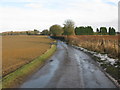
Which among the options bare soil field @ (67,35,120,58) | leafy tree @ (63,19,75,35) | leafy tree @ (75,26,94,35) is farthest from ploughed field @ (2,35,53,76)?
leafy tree @ (75,26,94,35)

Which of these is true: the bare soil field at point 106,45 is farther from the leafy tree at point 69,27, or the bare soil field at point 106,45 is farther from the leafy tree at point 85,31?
the leafy tree at point 85,31

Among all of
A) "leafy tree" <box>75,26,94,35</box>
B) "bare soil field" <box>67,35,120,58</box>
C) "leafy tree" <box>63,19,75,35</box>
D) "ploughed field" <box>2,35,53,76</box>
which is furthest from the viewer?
"leafy tree" <box>75,26,94,35</box>

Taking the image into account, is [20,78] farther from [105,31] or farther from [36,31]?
[36,31]

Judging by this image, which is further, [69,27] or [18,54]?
[69,27]

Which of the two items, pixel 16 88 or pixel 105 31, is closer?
pixel 16 88

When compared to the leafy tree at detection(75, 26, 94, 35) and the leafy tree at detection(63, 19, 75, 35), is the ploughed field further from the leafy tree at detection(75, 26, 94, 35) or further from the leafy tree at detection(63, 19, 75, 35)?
the leafy tree at detection(75, 26, 94, 35)

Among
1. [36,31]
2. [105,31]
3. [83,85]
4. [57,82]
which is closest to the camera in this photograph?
[83,85]

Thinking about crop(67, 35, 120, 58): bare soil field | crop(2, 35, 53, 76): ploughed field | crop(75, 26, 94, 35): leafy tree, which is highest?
crop(75, 26, 94, 35): leafy tree

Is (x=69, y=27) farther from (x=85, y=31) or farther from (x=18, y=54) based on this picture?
(x=18, y=54)

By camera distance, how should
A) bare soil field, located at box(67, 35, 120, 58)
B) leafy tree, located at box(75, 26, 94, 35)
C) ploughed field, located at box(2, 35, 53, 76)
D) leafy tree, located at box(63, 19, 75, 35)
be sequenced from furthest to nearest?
1. leafy tree, located at box(75, 26, 94, 35)
2. leafy tree, located at box(63, 19, 75, 35)
3. bare soil field, located at box(67, 35, 120, 58)
4. ploughed field, located at box(2, 35, 53, 76)

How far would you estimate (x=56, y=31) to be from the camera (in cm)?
12875

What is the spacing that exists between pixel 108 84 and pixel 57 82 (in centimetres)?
270

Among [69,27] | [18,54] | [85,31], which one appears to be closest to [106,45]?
[18,54]

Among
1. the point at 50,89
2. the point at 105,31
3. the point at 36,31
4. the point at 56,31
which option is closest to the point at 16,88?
the point at 50,89
